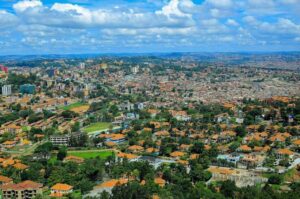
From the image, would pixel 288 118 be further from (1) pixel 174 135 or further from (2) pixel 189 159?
(2) pixel 189 159

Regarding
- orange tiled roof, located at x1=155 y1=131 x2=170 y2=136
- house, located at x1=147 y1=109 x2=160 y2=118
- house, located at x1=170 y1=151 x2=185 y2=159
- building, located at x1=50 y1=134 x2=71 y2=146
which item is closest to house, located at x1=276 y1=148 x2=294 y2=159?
house, located at x1=170 y1=151 x2=185 y2=159

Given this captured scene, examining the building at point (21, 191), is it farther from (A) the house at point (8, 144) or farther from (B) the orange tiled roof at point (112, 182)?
Result: (A) the house at point (8, 144)

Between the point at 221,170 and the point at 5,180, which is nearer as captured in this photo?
the point at 5,180

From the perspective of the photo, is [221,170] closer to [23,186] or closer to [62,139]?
[23,186]

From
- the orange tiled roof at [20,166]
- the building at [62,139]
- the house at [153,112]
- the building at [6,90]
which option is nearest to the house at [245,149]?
the building at [62,139]

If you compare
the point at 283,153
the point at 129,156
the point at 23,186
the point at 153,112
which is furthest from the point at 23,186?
the point at 153,112
